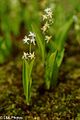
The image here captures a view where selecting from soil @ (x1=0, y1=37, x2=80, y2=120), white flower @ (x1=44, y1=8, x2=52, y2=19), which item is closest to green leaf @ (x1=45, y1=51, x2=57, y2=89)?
soil @ (x1=0, y1=37, x2=80, y2=120)

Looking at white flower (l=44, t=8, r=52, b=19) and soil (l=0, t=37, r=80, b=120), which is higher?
white flower (l=44, t=8, r=52, b=19)

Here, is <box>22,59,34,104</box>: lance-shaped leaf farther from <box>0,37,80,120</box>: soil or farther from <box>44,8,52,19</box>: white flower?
<box>44,8,52,19</box>: white flower

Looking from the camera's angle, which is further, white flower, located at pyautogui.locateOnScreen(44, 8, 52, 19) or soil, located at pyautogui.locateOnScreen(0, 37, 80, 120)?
soil, located at pyautogui.locateOnScreen(0, 37, 80, 120)

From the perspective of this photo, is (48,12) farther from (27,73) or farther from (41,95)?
(41,95)

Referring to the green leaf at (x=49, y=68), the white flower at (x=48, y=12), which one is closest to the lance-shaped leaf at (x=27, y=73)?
the green leaf at (x=49, y=68)

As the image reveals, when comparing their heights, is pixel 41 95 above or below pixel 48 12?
below

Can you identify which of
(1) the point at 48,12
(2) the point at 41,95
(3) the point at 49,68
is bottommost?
(2) the point at 41,95

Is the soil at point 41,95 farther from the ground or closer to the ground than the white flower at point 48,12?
closer to the ground

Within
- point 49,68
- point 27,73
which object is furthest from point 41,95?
point 27,73

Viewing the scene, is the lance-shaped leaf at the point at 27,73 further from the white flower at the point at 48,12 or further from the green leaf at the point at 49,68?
the white flower at the point at 48,12

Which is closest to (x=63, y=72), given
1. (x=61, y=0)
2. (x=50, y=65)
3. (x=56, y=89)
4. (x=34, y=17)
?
(x=56, y=89)
